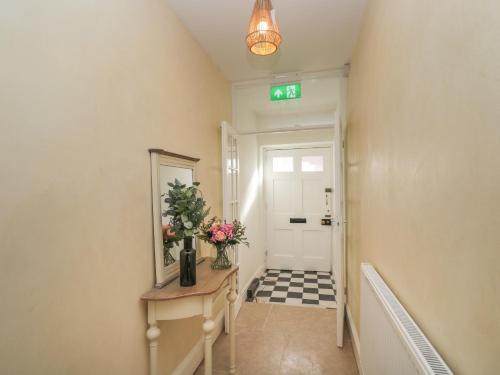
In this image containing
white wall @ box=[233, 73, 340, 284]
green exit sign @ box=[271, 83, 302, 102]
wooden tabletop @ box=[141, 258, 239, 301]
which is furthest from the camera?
white wall @ box=[233, 73, 340, 284]

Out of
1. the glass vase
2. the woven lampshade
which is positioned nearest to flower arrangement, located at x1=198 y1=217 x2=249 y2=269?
the glass vase

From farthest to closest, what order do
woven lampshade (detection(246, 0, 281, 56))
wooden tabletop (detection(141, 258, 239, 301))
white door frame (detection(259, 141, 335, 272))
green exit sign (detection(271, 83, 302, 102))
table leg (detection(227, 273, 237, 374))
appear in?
white door frame (detection(259, 141, 335, 272)) → green exit sign (detection(271, 83, 302, 102)) → table leg (detection(227, 273, 237, 374)) → wooden tabletop (detection(141, 258, 239, 301)) → woven lampshade (detection(246, 0, 281, 56))

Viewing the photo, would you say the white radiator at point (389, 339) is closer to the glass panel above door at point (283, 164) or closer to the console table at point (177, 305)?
the console table at point (177, 305)

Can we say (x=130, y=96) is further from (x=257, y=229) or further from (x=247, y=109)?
(x=257, y=229)

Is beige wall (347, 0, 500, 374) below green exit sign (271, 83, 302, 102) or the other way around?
below

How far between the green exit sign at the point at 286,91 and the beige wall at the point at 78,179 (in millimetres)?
1410

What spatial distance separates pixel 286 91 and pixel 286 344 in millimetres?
2592

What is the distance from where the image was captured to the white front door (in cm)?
438

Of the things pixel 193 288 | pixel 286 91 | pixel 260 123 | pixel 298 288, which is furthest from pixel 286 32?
pixel 298 288

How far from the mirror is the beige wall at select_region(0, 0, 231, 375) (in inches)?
1.8

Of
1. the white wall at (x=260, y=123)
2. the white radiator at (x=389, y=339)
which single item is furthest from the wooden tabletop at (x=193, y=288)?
the white wall at (x=260, y=123)

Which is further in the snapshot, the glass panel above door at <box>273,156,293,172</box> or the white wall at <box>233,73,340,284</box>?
the glass panel above door at <box>273,156,293,172</box>

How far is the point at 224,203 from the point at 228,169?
37cm

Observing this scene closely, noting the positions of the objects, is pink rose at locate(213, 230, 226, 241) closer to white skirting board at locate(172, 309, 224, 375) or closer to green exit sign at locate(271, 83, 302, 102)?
white skirting board at locate(172, 309, 224, 375)
